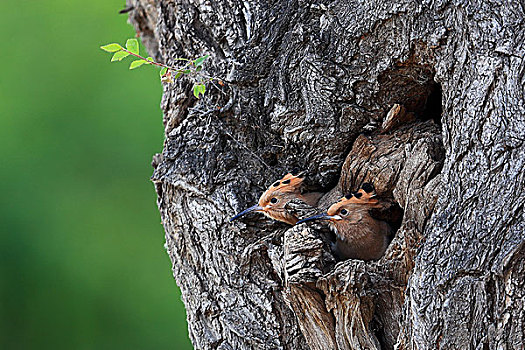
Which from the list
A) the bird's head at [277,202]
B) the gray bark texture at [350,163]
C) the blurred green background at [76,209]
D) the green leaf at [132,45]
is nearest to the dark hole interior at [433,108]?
the gray bark texture at [350,163]

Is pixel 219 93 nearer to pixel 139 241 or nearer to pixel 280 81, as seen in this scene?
pixel 280 81

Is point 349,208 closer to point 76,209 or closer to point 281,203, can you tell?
point 281,203

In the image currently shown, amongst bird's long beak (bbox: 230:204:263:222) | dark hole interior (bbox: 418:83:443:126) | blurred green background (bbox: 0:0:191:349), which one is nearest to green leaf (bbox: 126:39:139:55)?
bird's long beak (bbox: 230:204:263:222)

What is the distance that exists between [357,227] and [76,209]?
106 inches

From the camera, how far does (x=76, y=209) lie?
3.57 metres

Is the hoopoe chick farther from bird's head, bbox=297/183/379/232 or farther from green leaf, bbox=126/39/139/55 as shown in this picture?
green leaf, bbox=126/39/139/55

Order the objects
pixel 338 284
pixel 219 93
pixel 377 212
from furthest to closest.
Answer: pixel 219 93, pixel 377 212, pixel 338 284

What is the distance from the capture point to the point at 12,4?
377 centimetres

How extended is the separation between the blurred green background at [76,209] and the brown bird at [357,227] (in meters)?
2.57

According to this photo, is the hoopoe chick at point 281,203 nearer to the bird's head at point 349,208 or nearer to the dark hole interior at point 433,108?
the bird's head at point 349,208

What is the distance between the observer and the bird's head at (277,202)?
125 cm

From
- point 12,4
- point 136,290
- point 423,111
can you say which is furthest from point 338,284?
point 12,4

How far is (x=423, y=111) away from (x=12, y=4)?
126 inches

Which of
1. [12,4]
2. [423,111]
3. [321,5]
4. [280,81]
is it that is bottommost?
[423,111]
